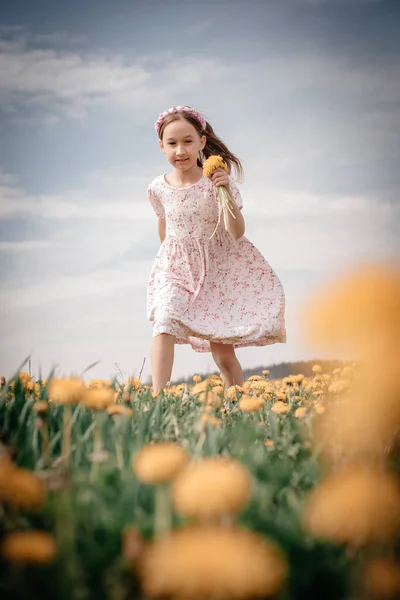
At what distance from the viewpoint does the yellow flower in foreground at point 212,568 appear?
712 millimetres

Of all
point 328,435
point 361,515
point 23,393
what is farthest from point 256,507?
point 23,393

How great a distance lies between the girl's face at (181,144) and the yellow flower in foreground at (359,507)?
141 inches

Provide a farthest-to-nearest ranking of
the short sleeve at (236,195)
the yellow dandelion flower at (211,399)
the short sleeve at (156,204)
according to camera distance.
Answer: the short sleeve at (156,204)
the short sleeve at (236,195)
the yellow dandelion flower at (211,399)

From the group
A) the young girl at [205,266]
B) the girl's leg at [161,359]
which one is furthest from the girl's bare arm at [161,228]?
the girl's leg at [161,359]

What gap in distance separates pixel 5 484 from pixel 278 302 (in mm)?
3556

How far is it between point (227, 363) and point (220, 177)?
145cm

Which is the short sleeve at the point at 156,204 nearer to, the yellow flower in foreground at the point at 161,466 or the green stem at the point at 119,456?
the green stem at the point at 119,456

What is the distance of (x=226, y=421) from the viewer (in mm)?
2387

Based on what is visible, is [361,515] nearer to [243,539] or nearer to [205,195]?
[243,539]

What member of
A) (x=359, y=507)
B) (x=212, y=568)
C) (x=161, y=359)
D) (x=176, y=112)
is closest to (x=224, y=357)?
(x=161, y=359)

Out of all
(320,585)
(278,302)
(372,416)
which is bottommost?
(320,585)

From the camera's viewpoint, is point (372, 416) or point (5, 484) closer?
point (5, 484)

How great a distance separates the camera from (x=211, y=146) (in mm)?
4566

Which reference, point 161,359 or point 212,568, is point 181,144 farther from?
point 212,568
